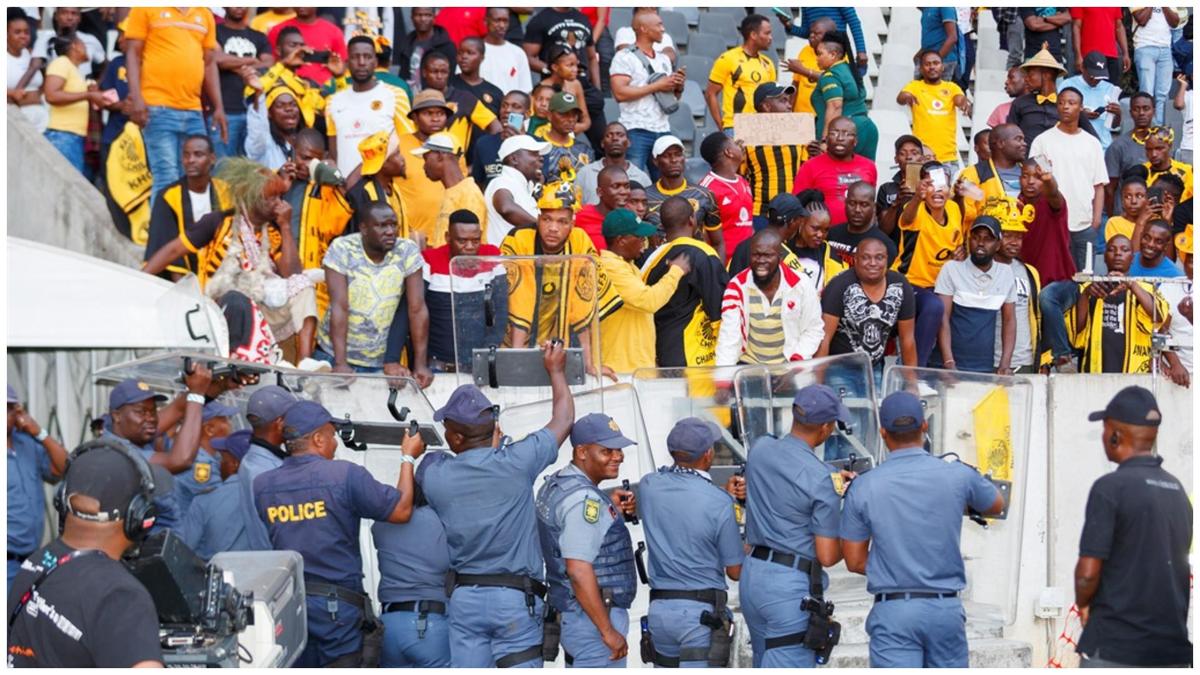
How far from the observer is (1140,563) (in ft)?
21.9

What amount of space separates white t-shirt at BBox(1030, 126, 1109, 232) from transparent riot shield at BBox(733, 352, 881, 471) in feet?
12.7

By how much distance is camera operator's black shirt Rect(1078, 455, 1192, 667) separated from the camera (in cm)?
668

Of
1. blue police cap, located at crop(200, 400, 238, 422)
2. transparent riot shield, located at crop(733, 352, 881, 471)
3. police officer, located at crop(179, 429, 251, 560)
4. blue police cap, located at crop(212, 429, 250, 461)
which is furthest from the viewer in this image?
transparent riot shield, located at crop(733, 352, 881, 471)

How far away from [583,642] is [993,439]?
3082mm

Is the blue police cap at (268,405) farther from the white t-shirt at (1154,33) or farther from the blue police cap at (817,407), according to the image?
the white t-shirt at (1154,33)

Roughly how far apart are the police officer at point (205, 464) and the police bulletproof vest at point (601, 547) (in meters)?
1.69

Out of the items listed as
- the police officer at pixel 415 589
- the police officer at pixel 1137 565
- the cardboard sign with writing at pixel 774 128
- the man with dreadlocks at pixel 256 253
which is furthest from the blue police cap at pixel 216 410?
the cardboard sign with writing at pixel 774 128

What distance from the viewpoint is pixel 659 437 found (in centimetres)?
927

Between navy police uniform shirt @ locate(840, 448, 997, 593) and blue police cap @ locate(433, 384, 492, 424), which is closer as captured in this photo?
navy police uniform shirt @ locate(840, 448, 997, 593)

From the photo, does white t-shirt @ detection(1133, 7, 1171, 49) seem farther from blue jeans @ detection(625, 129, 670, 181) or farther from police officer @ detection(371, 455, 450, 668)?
police officer @ detection(371, 455, 450, 668)

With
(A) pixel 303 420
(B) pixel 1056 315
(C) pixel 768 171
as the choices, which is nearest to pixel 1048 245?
(B) pixel 1056 315

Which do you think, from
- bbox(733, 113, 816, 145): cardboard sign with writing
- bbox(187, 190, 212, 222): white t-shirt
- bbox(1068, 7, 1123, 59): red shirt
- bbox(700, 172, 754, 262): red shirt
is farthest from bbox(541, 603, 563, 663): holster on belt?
bbox(1068, 7, 1123, 59): red shirt

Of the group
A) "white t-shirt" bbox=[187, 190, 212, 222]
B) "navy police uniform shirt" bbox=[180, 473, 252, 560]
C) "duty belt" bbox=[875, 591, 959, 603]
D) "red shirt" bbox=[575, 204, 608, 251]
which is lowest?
"duty belt" bbox=[875, 591, 959, 603]

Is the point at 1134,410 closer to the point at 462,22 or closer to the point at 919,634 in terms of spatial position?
the point at 919,634
